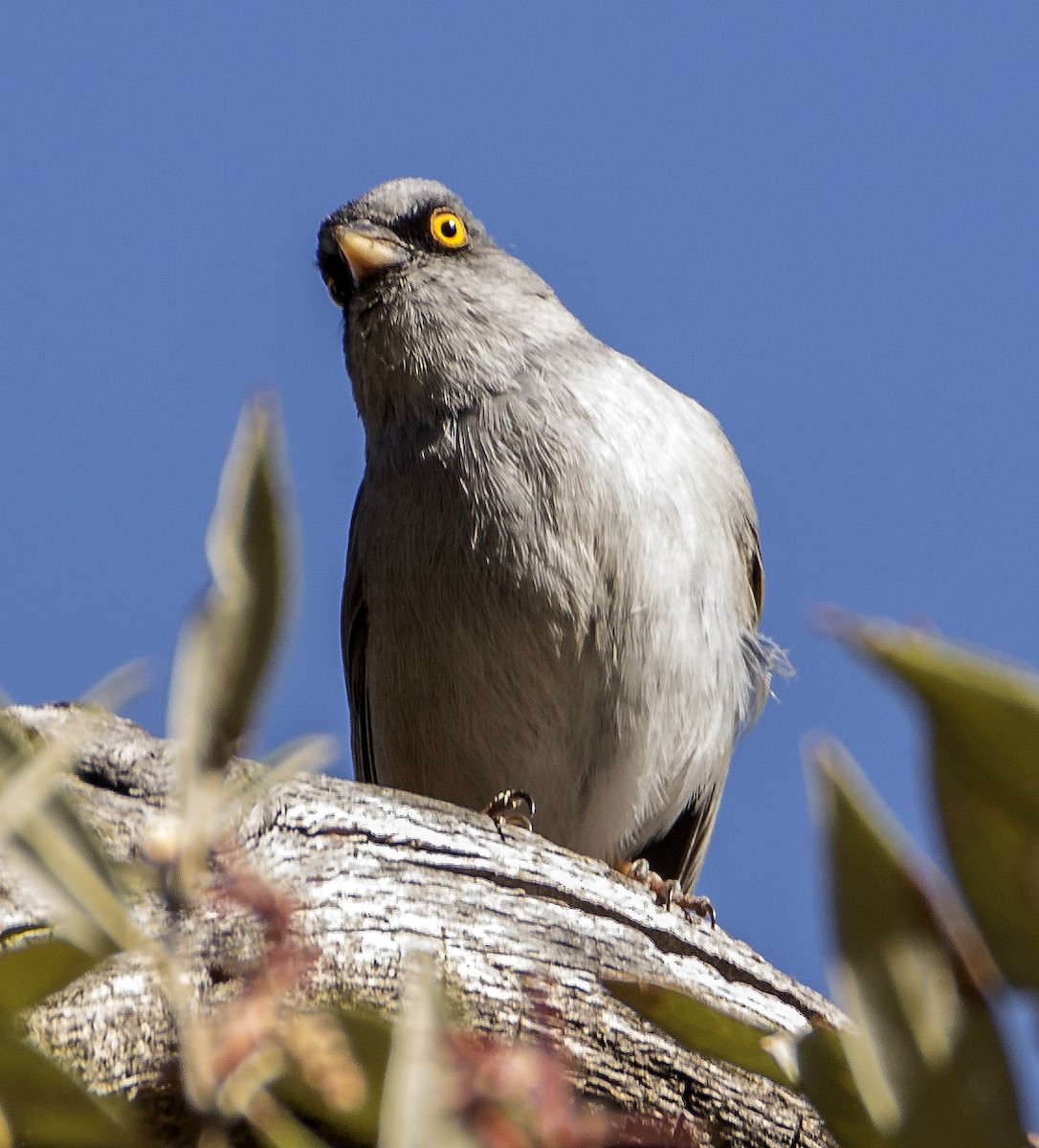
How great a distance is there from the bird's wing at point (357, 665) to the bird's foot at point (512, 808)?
59cm

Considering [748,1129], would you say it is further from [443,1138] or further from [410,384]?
[410,384]

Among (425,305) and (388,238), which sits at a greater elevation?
(388,238)

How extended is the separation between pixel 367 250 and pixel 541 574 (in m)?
1.47

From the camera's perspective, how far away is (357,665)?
4.79 m

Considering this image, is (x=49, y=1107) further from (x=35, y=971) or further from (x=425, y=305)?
(x=425, y=305)

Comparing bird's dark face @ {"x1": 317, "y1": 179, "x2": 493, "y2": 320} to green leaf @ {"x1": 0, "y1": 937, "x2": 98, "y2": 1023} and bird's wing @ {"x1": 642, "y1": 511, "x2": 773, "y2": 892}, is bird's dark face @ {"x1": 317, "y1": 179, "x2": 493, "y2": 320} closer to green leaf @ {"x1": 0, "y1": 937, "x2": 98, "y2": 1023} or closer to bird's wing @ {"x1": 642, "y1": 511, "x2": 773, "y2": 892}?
bird's wing @ {"x1": 642, "y1": 511, "x2": 773, "y2": 892}

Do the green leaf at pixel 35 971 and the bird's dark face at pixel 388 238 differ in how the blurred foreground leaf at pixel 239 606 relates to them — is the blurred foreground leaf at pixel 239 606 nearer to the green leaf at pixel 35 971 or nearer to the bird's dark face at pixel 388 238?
the green leaf at pixel 35 971

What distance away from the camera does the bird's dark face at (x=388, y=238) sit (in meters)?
4.84

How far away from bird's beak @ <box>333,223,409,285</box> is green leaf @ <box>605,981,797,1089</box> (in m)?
4.06

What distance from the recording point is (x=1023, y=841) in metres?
0.73

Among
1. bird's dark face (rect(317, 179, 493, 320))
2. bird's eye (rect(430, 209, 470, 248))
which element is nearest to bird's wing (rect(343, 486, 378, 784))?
bird's dark face (rect(317, 179, 493, 320))

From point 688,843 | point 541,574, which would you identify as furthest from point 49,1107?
point 688,843

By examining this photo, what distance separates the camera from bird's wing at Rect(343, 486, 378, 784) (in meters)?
4.66

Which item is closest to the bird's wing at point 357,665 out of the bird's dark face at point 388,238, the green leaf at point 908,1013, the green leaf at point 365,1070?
the bird's dark face at point 388,238
